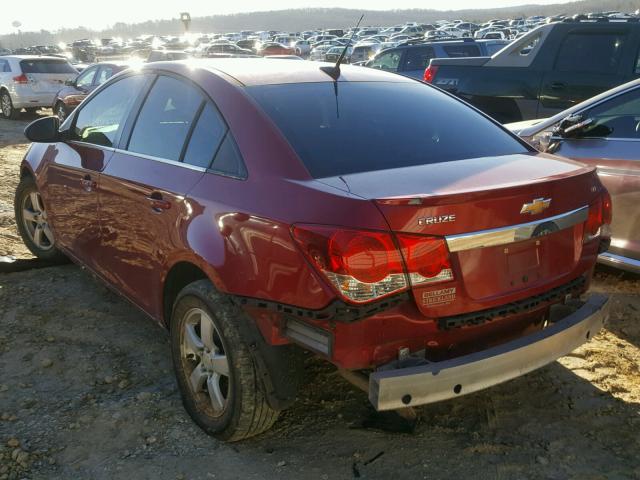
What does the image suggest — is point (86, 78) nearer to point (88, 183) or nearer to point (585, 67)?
point (585, 67)

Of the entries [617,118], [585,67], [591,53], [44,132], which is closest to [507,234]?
[617,118]

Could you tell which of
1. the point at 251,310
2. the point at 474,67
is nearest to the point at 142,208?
the point at 251,310

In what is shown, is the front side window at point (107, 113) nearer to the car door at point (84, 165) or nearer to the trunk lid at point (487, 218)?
the car door at point (84, 165)

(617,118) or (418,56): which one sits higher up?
(617,118)

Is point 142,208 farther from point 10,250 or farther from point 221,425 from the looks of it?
point 10,250

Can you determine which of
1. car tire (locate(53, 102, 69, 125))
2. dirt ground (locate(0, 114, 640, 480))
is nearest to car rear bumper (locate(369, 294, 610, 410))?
dirt ground (locate(0, 114, 640, 480))

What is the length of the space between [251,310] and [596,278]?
340cm

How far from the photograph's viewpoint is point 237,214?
269 cm

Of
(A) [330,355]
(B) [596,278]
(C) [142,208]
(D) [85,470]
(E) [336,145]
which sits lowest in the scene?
(B) [596,278]

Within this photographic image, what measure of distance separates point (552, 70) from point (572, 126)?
3731 millimetres

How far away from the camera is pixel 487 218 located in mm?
2457

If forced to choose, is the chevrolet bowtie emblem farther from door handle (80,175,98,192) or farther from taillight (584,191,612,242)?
door handle (80,175,98,192)

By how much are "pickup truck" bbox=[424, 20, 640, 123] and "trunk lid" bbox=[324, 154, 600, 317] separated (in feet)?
18.3

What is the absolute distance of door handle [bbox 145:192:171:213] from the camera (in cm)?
315
